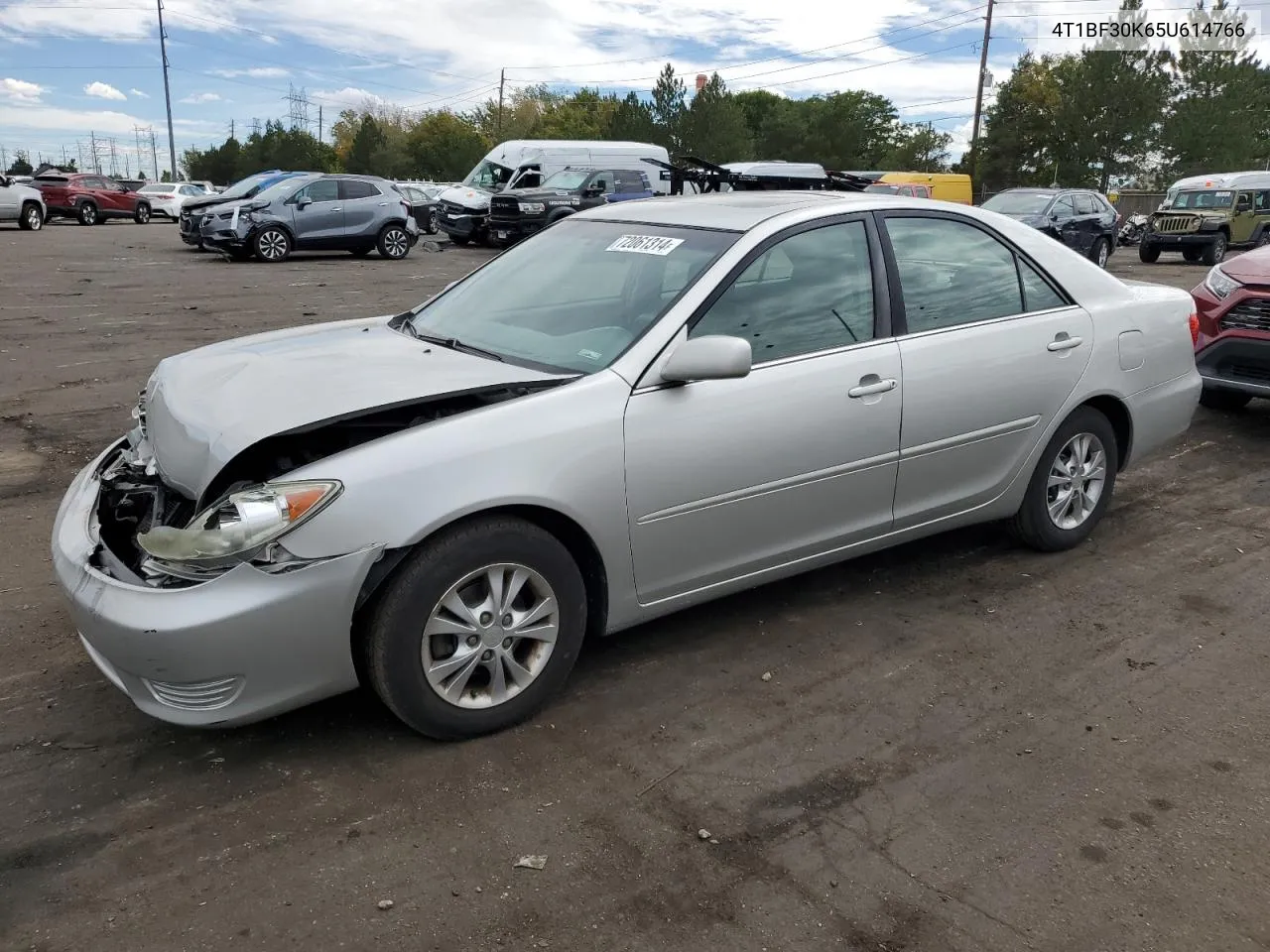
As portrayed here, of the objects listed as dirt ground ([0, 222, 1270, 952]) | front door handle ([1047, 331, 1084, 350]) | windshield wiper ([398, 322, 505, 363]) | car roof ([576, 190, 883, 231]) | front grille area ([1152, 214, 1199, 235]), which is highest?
car roof ([576, 190, 883, 231])

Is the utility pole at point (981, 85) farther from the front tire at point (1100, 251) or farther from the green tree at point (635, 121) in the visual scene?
the front tire at point (1100, 251)

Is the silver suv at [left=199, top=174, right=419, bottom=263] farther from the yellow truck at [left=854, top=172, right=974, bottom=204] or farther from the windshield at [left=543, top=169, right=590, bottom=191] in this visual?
the yellow truck at [left=854, top=172, right=974, bottom=204]

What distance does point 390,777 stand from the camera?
9.91 feet

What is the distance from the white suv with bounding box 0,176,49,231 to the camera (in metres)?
26.1

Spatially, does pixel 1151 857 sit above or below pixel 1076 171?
below

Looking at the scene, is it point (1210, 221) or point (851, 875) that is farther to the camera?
point (1210, 221)

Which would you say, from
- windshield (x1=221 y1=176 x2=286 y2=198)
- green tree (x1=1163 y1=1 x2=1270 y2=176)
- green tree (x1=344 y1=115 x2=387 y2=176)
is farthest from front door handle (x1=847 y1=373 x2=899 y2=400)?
green tree (x1=344 y1=115 x2=387 y2=176)

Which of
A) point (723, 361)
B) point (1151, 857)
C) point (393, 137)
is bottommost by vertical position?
point (1151, 857)

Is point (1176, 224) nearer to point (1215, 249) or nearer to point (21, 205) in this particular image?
point (1215, 249)

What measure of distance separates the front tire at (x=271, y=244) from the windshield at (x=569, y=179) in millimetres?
5889

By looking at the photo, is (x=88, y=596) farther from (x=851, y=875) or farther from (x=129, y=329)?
(x=129, y=329)

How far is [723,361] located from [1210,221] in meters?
24.6

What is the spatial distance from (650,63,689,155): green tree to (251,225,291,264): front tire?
3507cm

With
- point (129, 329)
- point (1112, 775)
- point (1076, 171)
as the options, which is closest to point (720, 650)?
point (1112, 775)
